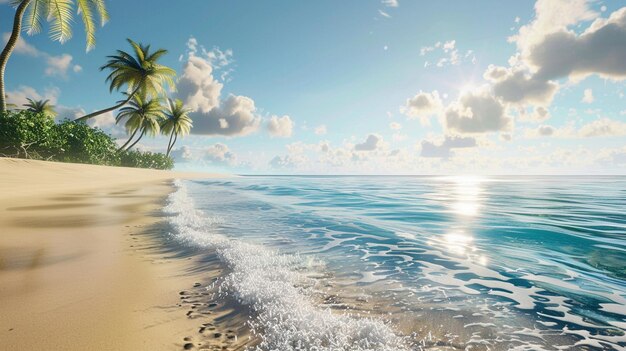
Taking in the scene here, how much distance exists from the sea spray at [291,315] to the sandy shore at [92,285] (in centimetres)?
55

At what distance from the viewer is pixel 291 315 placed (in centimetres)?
269

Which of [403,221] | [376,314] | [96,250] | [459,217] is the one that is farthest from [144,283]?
[459,217]

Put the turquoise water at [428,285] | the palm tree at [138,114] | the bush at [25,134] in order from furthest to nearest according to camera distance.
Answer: the palm tree at [138,114], the bush at [25,134], the turquoise water at [428,285]

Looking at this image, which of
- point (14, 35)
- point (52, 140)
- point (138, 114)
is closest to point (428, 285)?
point (14, 35)

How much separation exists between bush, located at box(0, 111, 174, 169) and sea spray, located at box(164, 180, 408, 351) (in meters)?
23.3

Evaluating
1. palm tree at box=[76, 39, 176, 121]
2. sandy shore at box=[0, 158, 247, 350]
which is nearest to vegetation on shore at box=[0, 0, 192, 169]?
palm tree at box=[76, 39, 176, 121]

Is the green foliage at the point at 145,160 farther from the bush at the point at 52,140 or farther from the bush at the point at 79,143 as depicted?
the bush at the point at 79,143

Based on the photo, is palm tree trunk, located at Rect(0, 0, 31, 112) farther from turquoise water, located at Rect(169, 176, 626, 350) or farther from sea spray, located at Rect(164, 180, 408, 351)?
sea spray, located at Rect(164, 180, 408, 351)

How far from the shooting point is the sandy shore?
2.35m

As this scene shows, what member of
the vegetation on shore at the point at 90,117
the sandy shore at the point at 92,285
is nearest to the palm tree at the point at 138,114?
the vegetation on shore at the point at 90,117

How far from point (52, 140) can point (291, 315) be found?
28.6 metres

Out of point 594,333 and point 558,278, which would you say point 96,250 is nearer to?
point 594,333

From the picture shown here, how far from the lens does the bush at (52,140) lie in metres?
19.1

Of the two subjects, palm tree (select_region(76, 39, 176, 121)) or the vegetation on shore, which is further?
palm tree (select_region(76, 39, 176, 121))
